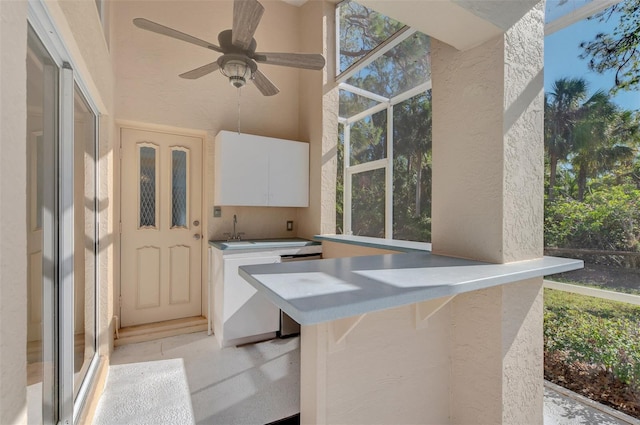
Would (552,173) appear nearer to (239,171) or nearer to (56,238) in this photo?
(239,171)

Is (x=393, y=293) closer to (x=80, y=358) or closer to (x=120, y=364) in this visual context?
(x=80, y=358)

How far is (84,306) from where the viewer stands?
A: 1.81m

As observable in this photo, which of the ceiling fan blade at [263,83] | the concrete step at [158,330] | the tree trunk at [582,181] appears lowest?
the concrete step at [158,330]

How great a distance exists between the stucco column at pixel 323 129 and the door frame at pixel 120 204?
1.19 metres

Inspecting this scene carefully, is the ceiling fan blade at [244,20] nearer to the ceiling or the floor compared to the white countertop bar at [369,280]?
nearer to the ceiling

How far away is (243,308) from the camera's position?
2.66 meters

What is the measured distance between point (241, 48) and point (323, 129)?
1.36 meters

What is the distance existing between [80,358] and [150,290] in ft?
4.42

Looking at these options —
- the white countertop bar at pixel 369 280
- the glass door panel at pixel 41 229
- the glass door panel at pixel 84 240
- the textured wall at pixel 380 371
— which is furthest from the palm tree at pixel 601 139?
the glass door panel at pixel 84 240

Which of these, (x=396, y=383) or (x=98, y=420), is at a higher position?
(x=396, y=383)

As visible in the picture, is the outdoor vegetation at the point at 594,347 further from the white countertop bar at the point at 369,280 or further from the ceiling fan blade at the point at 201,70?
the ceiling fan blade at the point at 201,70

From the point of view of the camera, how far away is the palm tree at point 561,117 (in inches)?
67.7

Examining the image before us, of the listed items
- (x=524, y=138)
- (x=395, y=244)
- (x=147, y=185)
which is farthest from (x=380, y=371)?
(x=147, y=185)

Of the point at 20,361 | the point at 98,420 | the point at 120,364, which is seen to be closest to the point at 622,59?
the point at 20,361
